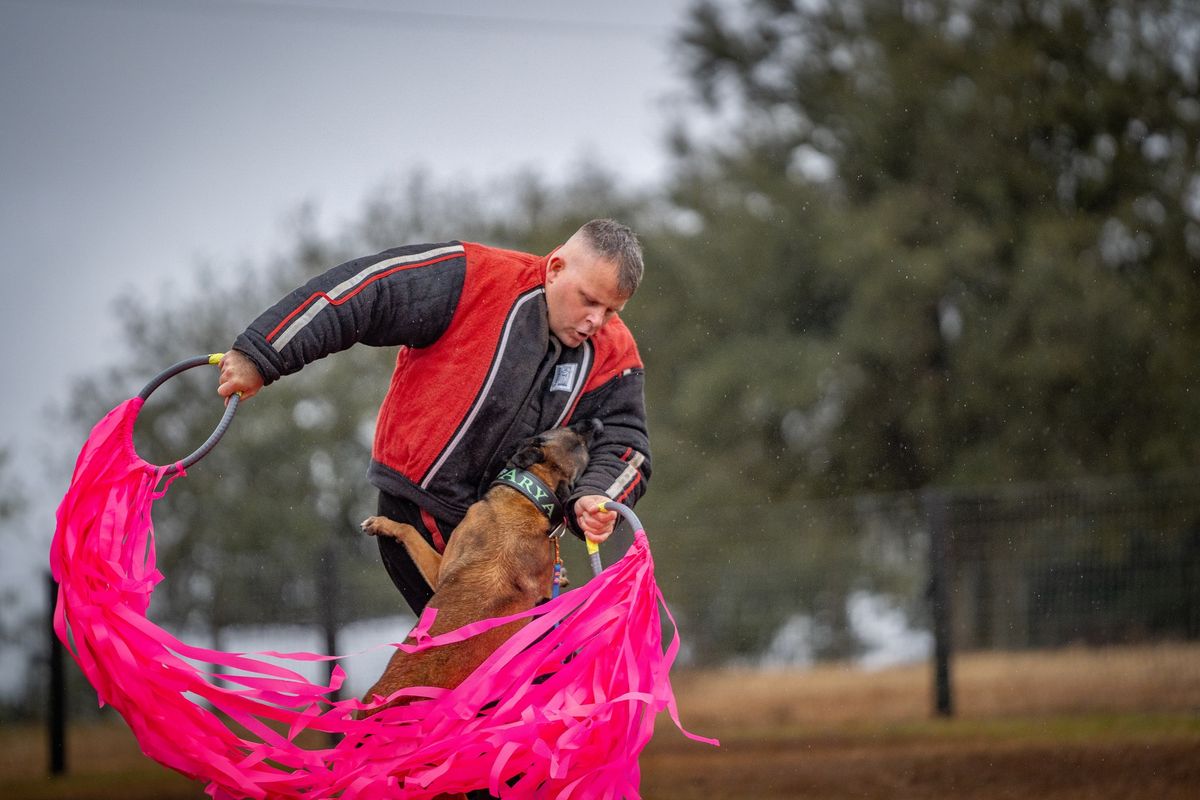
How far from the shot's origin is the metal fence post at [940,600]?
840 cm

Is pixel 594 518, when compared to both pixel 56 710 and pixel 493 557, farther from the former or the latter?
pixel 56 710

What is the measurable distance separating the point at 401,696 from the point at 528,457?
684 millimetres

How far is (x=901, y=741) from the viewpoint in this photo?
24.6ft

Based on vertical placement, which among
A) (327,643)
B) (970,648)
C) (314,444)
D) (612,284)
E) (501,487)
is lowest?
(970,648)

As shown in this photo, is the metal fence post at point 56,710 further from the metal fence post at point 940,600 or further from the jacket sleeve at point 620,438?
the metal fence post at point 940,600

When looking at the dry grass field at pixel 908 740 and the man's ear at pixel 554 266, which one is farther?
the dry grass field at pixel 908 740

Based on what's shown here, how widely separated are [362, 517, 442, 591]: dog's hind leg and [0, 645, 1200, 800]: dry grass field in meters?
3.16

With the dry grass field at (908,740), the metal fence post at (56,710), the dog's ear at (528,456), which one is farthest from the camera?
the metal fence post at (56,710)

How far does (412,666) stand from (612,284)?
3.35ft

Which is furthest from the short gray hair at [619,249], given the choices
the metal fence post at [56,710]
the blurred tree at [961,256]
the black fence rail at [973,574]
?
the blurred tree at [961,256]

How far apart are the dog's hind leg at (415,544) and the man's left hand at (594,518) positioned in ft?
1.41

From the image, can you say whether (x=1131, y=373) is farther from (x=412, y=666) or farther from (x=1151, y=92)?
(x=412, y=666)

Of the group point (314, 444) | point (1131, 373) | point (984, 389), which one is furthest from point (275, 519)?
point (1131, 373)

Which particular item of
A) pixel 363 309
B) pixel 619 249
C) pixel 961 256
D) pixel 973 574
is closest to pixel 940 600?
pixel 973 574
